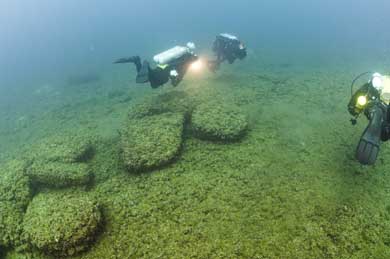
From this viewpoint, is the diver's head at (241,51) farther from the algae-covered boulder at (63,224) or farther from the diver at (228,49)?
the algae-covered boulder at (63,224)

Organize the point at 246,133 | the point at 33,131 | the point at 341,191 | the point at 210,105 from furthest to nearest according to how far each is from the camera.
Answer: the point at 33,131 → the point at 210,105 → the point at 246,133 → the point at 341,191

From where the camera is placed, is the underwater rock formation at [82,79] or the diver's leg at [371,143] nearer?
the diver's leg at [371,143]

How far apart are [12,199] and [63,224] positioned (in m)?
1.70

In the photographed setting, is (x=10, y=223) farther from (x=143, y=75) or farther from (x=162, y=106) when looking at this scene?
(x=143, y=75)

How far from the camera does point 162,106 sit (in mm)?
9102

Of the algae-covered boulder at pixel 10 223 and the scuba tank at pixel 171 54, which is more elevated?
the scuba tank at pixel 171 54

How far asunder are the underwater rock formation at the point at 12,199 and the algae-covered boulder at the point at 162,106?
312cm

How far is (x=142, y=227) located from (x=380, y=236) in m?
3.93

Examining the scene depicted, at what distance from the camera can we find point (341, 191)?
6.12 metres

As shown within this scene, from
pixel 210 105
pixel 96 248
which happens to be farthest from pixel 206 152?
pixel 96 248

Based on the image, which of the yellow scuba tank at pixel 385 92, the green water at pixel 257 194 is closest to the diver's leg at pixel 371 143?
the yellow scuba tank at pixel 385 92

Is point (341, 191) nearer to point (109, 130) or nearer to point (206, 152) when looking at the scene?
point (206, 152)

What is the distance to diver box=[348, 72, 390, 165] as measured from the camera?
5.42m

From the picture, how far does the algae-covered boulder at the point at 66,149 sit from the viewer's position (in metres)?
7.56
